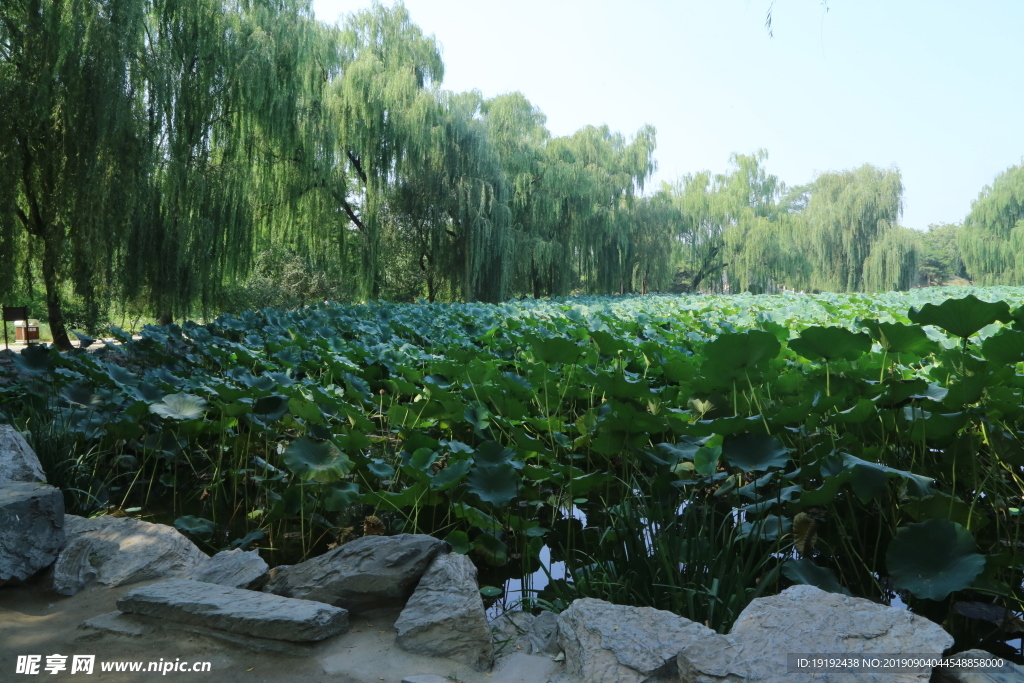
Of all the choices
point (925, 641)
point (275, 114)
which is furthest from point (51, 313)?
point (925, 641)

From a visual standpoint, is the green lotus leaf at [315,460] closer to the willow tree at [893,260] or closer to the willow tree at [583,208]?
the willow tree at [583,208]

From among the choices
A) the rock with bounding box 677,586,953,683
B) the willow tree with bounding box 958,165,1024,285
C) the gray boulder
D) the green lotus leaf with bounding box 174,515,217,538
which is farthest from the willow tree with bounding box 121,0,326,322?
the willow tree with bounding box 958,165,1024,285

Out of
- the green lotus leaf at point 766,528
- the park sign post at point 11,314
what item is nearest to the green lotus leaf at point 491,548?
the green lotus leaf at point 766,528

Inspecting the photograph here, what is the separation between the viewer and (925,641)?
128 cm

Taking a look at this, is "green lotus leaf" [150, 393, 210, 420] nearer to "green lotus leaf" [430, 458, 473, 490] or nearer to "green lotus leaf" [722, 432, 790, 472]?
"green lotus leaf" [430, 458, 473, 490]

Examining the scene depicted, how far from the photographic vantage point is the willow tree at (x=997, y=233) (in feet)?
79.7

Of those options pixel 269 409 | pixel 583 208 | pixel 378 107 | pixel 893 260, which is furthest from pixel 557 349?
pixel 893 260

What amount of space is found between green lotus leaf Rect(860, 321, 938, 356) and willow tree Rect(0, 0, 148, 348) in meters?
6.41

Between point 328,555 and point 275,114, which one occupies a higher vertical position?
point 275,114

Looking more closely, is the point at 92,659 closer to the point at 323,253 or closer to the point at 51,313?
the point at 51,313

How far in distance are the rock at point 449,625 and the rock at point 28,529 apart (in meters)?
1.05

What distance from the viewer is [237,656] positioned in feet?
5.16

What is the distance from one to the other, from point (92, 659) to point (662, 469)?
1514 mm

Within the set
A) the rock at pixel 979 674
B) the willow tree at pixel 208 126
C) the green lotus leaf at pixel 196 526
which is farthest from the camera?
the willow tree at pixel 208 126
